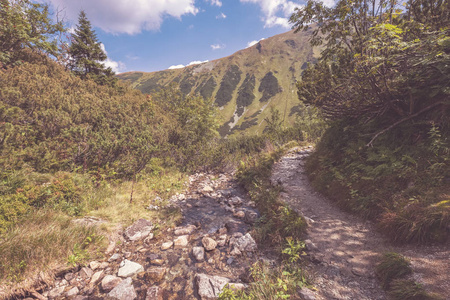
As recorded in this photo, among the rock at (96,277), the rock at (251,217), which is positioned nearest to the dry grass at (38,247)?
the rock at (96,277)

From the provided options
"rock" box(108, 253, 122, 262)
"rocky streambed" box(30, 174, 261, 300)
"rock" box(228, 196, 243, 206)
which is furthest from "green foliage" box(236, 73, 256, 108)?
"rock" box(108, 253, 122, 262)

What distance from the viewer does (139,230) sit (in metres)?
6.13

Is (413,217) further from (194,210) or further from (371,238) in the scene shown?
(194,210)

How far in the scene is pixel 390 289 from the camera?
10.0 feet

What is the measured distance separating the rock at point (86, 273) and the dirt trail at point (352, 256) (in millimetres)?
5314

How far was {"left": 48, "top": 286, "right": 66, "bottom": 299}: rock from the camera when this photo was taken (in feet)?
12.0

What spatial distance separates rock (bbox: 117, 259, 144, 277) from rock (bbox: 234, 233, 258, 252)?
2.82 metres

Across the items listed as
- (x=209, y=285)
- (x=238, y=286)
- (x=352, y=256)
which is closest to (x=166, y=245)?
(x=209, y=285)

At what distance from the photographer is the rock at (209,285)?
3752 mm

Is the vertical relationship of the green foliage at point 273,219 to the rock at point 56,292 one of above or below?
above

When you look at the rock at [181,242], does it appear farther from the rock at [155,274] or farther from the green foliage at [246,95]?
the green foliage at [246,95]

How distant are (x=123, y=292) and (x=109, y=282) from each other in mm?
549

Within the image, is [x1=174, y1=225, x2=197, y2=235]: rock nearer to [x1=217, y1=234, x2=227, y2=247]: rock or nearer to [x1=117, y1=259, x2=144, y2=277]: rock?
[x1=217, y1=234, x2=227, y2=247]: rock

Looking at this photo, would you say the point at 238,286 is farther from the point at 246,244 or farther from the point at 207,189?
the point at 207,189
